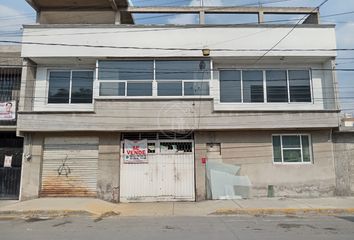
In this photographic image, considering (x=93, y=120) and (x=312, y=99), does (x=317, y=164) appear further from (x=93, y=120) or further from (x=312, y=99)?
(x=93, y=120)

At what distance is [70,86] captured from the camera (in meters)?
15.9

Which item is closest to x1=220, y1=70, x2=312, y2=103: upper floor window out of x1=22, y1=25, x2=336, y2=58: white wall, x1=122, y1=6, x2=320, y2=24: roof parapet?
x1=22, y1=25, x2=336, y2=58: white wall

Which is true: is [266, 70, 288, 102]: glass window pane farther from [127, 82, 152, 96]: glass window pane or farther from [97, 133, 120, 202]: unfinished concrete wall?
[97, 133, 120, 202]: unfinished concrete wall

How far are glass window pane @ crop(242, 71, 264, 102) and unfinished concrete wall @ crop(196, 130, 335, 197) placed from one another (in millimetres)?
1723

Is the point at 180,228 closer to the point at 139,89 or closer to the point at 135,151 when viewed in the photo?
the point at 135,151

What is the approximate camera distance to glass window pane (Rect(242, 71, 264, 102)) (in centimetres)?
1577

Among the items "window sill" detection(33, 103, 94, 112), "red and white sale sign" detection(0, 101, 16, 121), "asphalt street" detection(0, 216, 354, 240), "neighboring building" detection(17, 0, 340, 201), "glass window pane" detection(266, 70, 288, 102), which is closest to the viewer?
"asphalt street" detection(0, 216, 354, 240)

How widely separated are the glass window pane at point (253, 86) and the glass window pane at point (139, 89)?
4717 mm

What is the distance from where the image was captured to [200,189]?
14844 mm

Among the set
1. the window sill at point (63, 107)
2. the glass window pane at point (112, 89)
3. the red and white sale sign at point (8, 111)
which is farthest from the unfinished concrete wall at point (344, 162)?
the red and white sale sign at point (8, 111)

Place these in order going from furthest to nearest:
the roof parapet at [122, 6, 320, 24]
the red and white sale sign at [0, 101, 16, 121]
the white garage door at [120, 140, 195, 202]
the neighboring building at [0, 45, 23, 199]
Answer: the roof parapet at [122, 6, 320, 24], the red and white sale sign at [0, 101, 16, 121], the neighboring building at [0, 45, 23, 199], the white garage door at [120, 140, 195, 202]

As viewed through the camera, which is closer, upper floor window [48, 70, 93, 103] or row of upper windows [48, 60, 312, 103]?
row of upper windows [48, 60, 312, 103]

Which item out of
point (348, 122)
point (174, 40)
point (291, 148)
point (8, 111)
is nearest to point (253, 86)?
point (291, 148)

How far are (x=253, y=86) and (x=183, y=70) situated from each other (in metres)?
3.59
